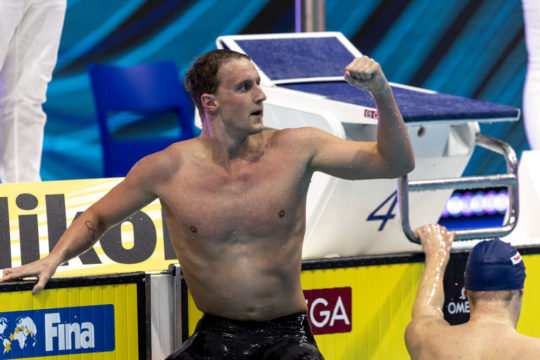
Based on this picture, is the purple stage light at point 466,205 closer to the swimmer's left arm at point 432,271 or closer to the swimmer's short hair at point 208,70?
the swimmer's left arm at point 432,271

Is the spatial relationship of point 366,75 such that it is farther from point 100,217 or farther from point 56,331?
point 56,331

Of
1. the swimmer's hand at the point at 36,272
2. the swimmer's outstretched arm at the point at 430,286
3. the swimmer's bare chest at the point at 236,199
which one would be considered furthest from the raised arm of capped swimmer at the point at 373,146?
the swimmer's hand at the point at 36,272

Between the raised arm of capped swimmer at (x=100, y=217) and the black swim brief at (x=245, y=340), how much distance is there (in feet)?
1.35

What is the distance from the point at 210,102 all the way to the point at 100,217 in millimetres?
472

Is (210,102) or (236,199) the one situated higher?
(210,102)

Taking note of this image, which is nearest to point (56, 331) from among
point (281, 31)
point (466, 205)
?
point (466, 205)

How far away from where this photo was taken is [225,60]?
2.62 m

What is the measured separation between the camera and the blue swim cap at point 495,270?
2.43m

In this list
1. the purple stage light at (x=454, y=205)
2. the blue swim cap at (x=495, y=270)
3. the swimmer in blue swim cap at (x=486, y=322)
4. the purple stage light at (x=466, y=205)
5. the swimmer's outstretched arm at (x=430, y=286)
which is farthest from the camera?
the purple stage light at (x=466, y=205)

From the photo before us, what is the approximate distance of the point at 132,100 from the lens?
512 centimetres

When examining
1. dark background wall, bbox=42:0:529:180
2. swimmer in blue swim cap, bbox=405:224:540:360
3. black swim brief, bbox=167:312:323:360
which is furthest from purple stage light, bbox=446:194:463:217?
black swim brief, bbox=167:312:323:360

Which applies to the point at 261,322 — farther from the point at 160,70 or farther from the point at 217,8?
the point at 217,8

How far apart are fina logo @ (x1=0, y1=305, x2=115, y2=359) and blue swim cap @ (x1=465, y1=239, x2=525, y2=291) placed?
1.13 m

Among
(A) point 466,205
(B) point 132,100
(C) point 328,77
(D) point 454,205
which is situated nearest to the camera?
(C) point 328,77
